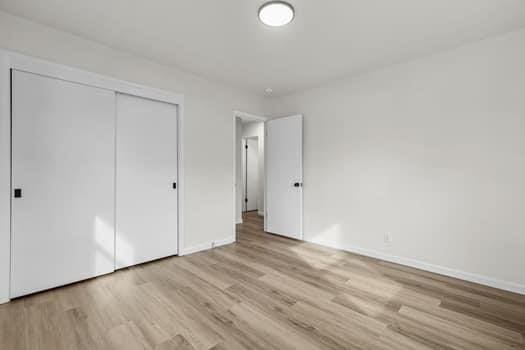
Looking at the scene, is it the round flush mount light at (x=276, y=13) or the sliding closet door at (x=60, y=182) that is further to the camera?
the sliding closet door at (x=60, y=182)

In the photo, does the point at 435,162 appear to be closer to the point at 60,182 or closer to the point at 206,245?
the point at 206,245

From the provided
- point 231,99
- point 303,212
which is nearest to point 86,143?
point 231,99

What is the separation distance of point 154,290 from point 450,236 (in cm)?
326

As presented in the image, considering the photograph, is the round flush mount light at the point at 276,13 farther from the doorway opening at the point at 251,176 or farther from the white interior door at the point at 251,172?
the white interior door at the point at 251,172

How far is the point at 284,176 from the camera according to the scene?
430cm

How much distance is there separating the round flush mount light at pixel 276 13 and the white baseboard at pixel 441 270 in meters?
3.02

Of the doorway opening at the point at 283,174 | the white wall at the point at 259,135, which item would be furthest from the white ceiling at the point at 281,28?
the white wall at the point at 259,135

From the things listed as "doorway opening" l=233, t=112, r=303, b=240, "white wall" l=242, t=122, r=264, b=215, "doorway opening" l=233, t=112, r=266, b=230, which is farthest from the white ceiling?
"doorway opening" l=233, t=112, r=266, b=230

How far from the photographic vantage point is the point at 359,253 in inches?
135

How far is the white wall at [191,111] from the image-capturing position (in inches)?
84.8

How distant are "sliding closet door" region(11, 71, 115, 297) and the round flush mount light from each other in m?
1.89

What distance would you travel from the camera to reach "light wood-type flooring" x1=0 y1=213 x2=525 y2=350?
1671 mm

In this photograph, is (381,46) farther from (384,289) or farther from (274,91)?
(384,289)

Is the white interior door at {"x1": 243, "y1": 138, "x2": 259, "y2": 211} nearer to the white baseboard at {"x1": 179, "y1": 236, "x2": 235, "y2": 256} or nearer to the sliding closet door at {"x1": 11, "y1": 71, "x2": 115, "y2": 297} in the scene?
the white baseboard at {"x1": 179, "y1": 236, "x2": 235, "y2": 256}
